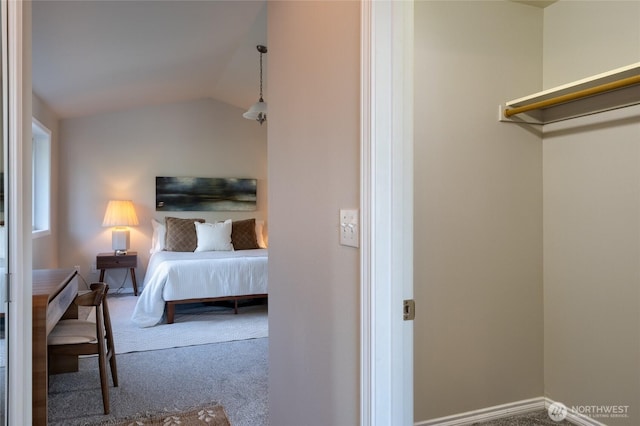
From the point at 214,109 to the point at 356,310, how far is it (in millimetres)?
5559

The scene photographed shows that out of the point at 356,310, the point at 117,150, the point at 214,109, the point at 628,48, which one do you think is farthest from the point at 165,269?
the point at 628,48

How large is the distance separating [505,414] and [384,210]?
179 centimetres

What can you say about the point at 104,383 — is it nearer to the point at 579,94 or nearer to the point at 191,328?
the point at 191,328

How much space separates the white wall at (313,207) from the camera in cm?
129

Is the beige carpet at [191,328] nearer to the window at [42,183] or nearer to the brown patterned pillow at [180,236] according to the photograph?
the brown patterned pillow at [180,236]

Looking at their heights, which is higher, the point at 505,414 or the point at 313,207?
the point at 313,207

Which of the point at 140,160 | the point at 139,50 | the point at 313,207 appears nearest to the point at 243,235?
the point at 140,160

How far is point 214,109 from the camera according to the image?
6.23m

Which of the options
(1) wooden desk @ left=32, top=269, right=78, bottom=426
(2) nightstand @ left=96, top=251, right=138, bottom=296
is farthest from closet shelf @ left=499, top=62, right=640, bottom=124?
(2) nightstand @ left=96, top=251, right=138, bottom=296

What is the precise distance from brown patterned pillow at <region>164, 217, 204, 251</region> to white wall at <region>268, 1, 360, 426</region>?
12.6 ft

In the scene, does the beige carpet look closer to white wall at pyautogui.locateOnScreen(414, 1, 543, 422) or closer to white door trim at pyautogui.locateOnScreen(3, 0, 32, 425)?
white wall at pyautogui.locateOnScreen(414, 1, 543, 422)

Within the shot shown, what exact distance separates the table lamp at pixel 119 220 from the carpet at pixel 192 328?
913 millimetres

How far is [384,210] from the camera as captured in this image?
1.14m

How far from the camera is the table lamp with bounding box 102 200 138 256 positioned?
552 centimetres
